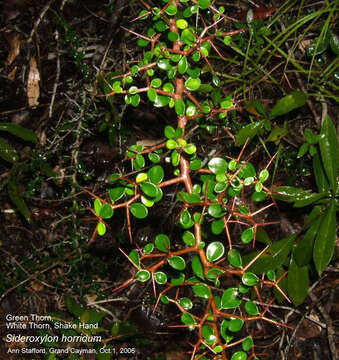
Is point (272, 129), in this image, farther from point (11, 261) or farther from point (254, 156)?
point (11, 261)

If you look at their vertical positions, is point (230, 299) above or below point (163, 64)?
below

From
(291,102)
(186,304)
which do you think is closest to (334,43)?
(291,102)

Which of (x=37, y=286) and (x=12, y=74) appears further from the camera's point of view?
(x=12, y=74)

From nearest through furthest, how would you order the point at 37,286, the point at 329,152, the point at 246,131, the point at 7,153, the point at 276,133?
the point at 329,152 < the point at 246,131 < the point at 276,133 < the point at 7,153 < the point at 37,286

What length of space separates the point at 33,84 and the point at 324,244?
1.96 meters

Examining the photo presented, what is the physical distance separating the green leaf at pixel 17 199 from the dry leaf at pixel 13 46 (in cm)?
90

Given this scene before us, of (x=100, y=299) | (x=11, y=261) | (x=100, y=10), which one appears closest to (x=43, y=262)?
(x=11, y=261)

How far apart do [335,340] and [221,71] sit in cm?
161

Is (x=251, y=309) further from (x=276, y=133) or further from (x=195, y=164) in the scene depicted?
(x=276, y=133)

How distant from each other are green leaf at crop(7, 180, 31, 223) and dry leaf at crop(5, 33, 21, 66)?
90 cm

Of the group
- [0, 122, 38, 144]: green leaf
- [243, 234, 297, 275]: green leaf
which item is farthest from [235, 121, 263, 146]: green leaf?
[0, 122, 38, 144]: green leaf

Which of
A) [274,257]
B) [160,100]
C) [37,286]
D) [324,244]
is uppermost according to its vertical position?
[160,100]

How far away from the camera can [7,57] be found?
2.46 m

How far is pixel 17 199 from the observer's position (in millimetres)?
2039
